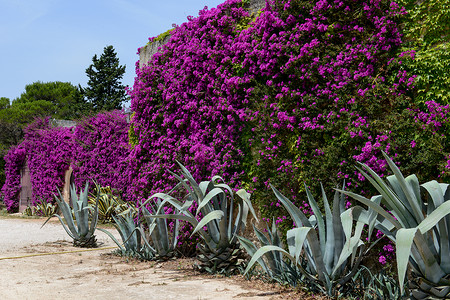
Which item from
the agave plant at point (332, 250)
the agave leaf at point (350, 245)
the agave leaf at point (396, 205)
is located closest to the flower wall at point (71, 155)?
the agave plant at point (332, 250)

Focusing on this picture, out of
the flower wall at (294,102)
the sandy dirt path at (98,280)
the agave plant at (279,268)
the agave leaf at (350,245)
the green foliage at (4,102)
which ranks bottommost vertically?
the sandy dirt path at (98,280)

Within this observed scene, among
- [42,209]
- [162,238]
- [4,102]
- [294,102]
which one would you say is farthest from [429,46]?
[4,102]

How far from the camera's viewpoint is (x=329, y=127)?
4.57 meters

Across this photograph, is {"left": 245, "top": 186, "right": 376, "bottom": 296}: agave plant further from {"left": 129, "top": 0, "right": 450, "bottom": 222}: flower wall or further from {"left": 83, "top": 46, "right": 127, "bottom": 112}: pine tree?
{"left": 83, "top": 46, "right": 127, "bottom": 112}: pine tree

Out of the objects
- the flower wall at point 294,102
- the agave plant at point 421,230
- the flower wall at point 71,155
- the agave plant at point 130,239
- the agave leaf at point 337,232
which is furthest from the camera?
the flower wall at point 71,155

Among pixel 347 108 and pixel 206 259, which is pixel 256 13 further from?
pixel 206 259

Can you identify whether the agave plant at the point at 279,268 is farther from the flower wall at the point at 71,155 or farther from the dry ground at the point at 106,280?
the flower wall at the point at 71,155

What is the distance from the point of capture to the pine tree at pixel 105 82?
95.8 ft

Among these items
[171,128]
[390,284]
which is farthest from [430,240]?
[171,128]

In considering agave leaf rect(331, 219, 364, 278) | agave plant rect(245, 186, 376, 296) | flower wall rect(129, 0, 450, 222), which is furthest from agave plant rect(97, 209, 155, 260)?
agave leaf rect(331, 219, 364, 278)

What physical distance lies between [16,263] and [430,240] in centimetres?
511

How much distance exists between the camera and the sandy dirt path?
3.83 m

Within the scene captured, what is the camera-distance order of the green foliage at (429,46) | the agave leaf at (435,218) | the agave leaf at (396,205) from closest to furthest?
the agave leaf at (435,218)
the agave leaf at (396,205)
the green foliage at (429,46)

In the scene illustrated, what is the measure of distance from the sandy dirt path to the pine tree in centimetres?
2325
